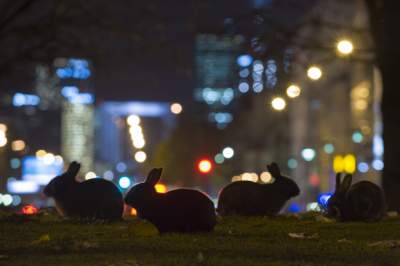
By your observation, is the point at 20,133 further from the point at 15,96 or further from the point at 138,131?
the point at 15,96

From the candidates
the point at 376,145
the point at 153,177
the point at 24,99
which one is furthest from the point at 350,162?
the point at 153,177

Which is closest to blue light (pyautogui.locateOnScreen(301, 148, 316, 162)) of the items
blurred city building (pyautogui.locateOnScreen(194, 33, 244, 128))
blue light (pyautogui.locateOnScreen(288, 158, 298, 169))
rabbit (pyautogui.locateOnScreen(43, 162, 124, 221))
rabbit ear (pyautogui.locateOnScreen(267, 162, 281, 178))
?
blue light (pyautogui.locateOnScreen(288, 158, 298, 169))

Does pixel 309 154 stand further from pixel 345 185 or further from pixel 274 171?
pixel 345 185

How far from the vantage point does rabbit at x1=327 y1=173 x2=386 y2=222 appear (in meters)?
12.9

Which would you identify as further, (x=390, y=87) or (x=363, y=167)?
(x=363, y=167)

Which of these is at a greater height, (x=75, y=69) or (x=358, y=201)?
(x=75, y=69)

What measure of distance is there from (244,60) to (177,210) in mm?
15263

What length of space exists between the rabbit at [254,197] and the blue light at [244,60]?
10.7 metres

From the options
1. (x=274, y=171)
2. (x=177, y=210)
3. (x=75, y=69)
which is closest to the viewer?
(x=177, y=210)

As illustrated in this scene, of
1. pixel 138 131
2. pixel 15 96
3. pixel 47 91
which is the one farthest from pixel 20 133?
pixel 47 91

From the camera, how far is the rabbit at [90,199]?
12.9 metres

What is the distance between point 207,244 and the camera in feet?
32.3

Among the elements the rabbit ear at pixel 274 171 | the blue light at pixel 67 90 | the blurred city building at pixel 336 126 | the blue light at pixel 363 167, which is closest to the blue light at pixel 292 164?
the blurred city building at pixel 336 126

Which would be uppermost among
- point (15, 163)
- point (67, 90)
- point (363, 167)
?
point (67, 90)
